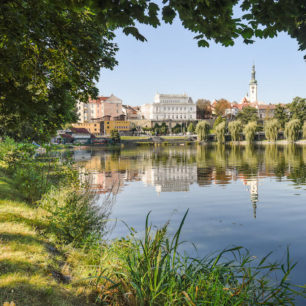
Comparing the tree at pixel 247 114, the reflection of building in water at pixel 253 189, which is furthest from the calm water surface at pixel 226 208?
the tree at pixel 247 114

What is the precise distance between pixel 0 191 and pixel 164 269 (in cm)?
760

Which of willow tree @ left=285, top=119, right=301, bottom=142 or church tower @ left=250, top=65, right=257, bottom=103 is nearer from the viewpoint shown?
willow tree @ left=285, top=119, right=301, bottom=142

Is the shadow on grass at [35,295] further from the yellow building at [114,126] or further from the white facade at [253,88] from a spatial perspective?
the white facade at [253,88]

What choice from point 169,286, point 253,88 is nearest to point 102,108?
point 253,88

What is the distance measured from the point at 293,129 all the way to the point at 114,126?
74972mm

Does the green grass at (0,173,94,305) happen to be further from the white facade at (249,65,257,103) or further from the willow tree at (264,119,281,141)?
the white facade at (249,65,257,103)

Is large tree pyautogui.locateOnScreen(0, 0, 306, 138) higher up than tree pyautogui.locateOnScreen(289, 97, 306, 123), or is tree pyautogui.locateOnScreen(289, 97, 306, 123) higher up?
tree pyautogui.locateOnScreen(289, 97, 306, 123)

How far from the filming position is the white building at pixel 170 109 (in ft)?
494

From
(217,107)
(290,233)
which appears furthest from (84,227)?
(217,107)

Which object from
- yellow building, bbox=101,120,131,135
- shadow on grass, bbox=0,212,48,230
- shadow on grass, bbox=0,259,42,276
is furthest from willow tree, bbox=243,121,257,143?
shadow on grass, bbox=0,259,42,276

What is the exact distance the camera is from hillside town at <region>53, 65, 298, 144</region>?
12274 cm

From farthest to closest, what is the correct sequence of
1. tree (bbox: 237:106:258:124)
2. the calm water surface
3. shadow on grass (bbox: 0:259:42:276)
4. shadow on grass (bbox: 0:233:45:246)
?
tree (bbox: 237:106:258:124) → the calm water surface → shadow on grass (bbox: 0:233:45:246) → shadow on grass (bbox: 0:259:42:276)

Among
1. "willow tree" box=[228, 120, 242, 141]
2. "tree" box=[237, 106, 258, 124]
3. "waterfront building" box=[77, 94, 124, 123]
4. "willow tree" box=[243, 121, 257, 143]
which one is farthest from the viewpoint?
→ "waterfront building" box=[77, 94, 124, 123]

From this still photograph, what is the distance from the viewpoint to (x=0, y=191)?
31.2 ft
